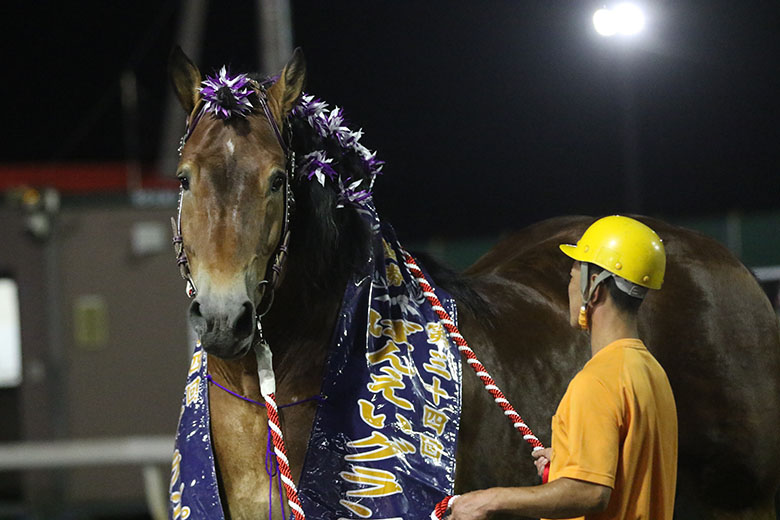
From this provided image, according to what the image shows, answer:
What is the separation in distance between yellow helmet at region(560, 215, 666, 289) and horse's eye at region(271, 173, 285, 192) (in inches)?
34.2

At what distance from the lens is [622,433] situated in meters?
2.04

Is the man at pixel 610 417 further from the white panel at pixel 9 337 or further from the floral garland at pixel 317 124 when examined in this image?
the white panel at pixel 9 337

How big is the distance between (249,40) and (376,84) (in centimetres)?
258

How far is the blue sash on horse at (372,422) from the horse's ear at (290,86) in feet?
1.33

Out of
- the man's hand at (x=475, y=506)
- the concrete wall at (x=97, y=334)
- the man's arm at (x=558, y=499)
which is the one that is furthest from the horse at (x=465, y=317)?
the concrete wall at (x=97, y=334)

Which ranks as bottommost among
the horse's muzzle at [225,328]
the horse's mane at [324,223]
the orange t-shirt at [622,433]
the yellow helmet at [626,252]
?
the orange t-shirt at [622,433]

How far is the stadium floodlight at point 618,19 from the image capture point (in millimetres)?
4227

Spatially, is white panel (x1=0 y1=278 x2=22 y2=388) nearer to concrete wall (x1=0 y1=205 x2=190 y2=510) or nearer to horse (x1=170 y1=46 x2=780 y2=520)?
concrete wall (x1=0 y1=205 x2=190 y2=510)

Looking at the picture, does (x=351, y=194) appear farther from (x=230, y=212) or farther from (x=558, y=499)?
(x=558, y=499)

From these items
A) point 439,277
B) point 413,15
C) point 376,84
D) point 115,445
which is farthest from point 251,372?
point 376,84

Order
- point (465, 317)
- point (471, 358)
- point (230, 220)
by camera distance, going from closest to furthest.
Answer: point (230, 220)
point (471, 358)
point (465, 317)

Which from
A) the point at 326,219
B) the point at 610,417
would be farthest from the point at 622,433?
the point at 326,219

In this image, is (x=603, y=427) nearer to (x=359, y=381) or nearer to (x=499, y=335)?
(x=359, y=381)

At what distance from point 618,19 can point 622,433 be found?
2736 millimetres
